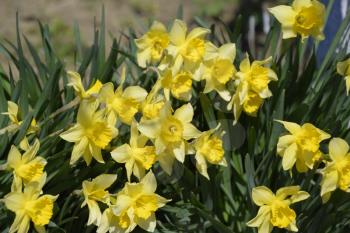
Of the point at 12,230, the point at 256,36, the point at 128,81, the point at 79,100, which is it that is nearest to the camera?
the point at 12,230

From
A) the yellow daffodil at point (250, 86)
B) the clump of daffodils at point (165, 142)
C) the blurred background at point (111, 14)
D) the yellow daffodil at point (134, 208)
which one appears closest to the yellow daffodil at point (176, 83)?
the clump of daffodils at point (165, 142)

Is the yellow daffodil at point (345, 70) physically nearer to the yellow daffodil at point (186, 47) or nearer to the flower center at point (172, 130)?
the yellow daffodil at point (186, 47)

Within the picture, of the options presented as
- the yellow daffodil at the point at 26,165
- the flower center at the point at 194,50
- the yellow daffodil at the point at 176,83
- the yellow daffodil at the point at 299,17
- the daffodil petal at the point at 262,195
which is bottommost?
the daffodil petal at the point at 262,195

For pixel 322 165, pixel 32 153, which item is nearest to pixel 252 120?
pixel 322 165

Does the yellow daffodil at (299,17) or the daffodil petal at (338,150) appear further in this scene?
the yellow daffodil at (299,17)

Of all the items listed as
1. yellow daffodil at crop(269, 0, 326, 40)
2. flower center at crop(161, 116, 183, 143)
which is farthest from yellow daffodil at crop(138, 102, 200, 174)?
yellow daffodil at crop(269, 0, 326, 40)

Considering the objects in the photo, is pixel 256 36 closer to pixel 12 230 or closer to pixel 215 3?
pixel 215 3

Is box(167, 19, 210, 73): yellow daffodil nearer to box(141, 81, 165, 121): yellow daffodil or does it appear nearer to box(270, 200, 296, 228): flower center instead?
box(141, 81, 165, 121): yellow daffodil

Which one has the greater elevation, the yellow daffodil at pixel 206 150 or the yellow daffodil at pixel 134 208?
the yellow daffodil at pixel 206 150
